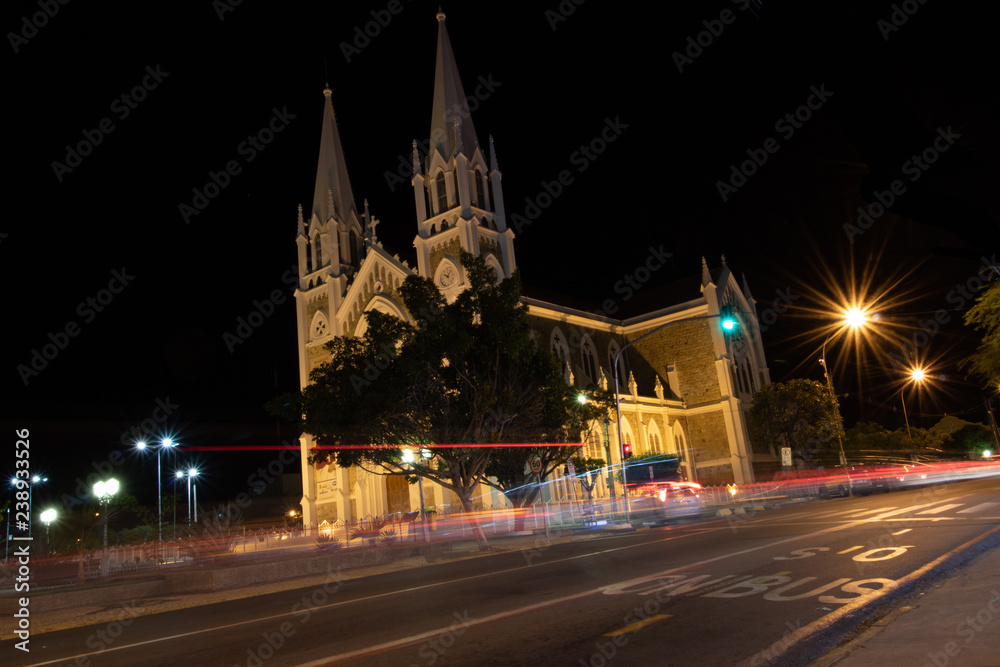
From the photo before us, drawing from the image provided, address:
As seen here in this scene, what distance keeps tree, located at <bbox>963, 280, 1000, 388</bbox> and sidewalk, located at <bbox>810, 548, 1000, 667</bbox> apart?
1349cm

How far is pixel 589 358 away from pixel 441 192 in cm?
1531

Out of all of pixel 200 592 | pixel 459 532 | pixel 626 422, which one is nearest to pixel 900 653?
pixel 200 592

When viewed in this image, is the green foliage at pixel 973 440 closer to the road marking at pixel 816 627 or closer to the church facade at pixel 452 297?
→ the church facade at pixel 452 297

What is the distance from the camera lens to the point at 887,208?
13.8 feet

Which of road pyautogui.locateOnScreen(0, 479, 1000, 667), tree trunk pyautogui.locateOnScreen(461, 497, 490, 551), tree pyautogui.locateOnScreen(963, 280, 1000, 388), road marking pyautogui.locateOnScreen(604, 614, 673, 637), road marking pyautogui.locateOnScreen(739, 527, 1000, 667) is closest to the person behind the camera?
road marking pyautogui.locateOnScreen(739, 527, 1000, 667)

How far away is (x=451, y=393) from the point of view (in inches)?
942

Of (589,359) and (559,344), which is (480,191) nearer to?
(559,344)

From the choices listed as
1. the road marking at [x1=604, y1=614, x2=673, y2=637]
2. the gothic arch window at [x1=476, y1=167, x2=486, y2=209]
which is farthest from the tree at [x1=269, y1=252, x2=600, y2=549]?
the gothic arch window at [x1=476, y1=167, x2=486, y2=209]

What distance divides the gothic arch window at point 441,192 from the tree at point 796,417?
80.4 ft

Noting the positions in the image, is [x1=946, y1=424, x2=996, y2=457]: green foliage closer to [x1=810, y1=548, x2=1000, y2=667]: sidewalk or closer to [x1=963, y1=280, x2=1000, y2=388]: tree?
[x1=963, y1=280, x2=1000, y2=388]: tree

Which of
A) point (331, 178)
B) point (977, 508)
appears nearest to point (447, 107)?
point (331, 178)

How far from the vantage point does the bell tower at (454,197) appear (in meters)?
40.2

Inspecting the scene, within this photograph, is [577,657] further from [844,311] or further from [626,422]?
[626,422]

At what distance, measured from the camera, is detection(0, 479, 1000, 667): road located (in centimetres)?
585
